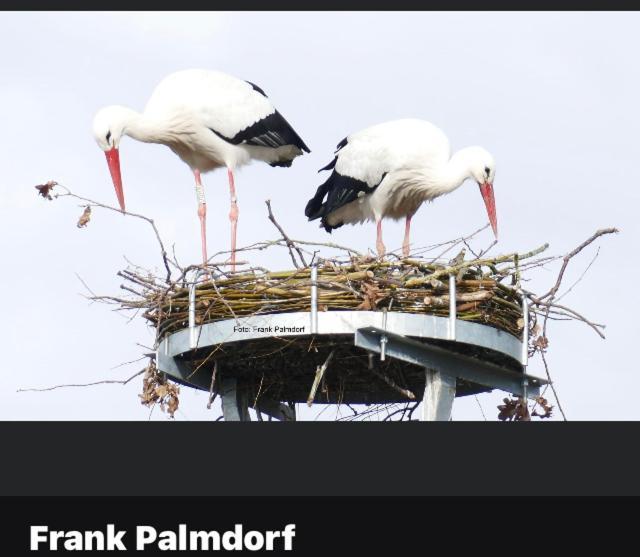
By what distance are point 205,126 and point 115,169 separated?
31.3 inches

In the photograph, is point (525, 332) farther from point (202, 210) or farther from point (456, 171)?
point (202, 210)

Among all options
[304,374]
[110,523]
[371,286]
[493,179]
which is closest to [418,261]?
[371,286]

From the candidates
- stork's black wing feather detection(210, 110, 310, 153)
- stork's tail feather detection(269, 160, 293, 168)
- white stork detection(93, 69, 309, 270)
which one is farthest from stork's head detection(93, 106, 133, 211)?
stork's tail feather detection(269, 160, 293, 168)

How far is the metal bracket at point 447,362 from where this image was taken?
33.7ft

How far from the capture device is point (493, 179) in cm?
1312

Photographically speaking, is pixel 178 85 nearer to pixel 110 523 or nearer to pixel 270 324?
pixel 270 324

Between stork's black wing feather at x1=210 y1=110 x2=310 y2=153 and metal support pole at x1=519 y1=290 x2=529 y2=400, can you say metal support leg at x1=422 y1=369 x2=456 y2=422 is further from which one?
stork's black wing feather at x1=210 y1=110 x2=310 y2=153

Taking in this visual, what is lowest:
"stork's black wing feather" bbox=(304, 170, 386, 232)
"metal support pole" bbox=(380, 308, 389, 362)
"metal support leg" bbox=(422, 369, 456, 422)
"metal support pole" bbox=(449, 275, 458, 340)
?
"metal support leg" bbox=(422, 369, 456, 422)

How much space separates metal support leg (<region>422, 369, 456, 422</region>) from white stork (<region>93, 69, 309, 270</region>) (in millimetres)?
2771

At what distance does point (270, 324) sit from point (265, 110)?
3.42m

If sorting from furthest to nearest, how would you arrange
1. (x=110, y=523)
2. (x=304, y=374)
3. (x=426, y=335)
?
1. (x=304, y=374)
2. (x=426, y=335)
3. (x=110, y=523)

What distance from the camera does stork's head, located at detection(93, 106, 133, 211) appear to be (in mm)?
12789

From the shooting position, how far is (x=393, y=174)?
13.3m

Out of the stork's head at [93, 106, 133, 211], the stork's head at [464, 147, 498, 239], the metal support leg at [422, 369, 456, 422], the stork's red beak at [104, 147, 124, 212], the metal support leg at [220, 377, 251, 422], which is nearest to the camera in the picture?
the metal support leg at [422, 369, 456, 422]
